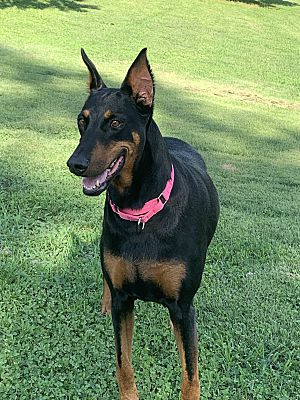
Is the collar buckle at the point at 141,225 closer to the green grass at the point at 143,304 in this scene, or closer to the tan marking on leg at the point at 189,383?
the tan marking on leg at the point at 189,383

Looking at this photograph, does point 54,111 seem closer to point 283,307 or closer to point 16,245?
point 16,245

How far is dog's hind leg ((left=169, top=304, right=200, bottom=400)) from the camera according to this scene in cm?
316

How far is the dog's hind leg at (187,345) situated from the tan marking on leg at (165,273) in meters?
0.14

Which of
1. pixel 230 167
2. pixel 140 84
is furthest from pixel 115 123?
pixel 230 167

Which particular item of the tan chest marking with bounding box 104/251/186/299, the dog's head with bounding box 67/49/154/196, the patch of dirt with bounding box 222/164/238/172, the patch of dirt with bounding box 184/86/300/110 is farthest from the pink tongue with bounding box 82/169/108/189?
the patch of dirt with bounding box 184/86/300/110

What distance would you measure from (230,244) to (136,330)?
1.61 meters

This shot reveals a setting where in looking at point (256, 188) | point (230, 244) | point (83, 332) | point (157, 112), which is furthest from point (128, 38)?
point (83, 332)

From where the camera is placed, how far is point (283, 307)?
4246 mm

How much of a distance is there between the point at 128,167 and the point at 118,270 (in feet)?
1.91

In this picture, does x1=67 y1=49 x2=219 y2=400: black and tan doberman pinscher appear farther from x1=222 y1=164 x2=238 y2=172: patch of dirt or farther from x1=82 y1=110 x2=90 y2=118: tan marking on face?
x1=222 y1=164 x2=238 y2=172: patch of dirt

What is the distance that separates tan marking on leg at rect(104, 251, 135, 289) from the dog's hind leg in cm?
30

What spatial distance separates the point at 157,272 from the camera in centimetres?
307

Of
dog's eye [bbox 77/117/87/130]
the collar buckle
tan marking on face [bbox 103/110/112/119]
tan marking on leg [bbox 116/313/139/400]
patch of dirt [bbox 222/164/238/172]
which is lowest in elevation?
patch of dirt [bbox 222/164/238/172]

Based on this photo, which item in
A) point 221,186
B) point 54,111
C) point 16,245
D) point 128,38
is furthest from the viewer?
point 128,38
